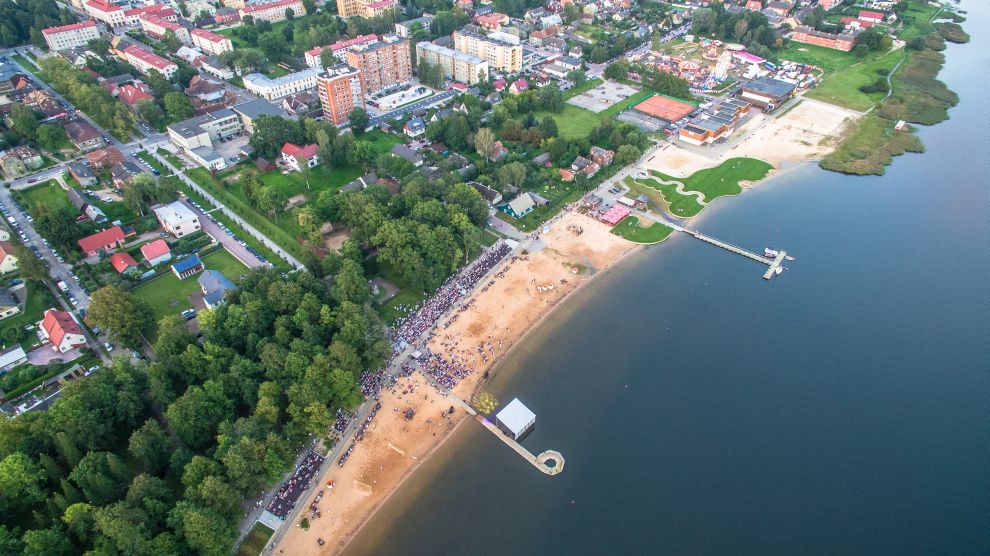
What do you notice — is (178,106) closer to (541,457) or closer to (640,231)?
(640,231)

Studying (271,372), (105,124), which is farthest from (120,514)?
(105,124)

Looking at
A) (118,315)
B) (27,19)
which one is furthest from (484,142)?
(27,19)

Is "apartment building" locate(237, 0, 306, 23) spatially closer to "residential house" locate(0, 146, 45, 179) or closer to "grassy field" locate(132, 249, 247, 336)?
"residential house" locate(0, 146, 45, 179)

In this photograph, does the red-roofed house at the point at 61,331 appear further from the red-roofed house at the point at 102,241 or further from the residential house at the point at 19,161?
the residential house at the point at 19,161

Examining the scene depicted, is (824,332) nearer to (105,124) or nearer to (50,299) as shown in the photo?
(50,299)

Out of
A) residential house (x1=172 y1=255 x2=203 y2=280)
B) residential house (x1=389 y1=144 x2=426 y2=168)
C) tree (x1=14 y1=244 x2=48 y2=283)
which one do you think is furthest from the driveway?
residential house (x1=389 y1=144 x2=426 y2=168)

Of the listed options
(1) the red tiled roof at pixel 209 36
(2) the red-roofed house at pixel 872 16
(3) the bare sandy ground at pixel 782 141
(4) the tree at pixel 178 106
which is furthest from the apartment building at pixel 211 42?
(2) the red-roofed house at pixel 872 16
